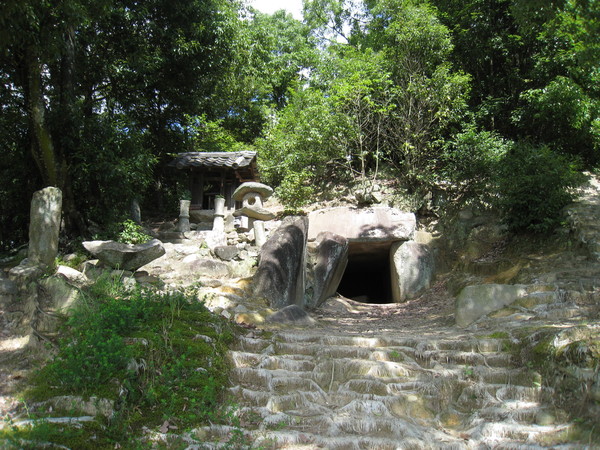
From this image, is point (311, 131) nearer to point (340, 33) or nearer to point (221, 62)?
point (221, 62)

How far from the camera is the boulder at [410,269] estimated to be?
12258 mm

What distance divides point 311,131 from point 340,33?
1308cm

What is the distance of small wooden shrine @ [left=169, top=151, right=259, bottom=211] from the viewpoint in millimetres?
15773

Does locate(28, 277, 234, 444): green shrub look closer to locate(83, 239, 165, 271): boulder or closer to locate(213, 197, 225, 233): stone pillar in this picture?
locate(83, 239, 165, 271): boulder

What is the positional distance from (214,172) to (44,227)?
10.1m

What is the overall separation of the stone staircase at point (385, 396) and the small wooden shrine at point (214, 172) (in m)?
11.2

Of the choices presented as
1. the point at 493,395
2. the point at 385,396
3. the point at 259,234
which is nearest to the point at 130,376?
the point at 385,396

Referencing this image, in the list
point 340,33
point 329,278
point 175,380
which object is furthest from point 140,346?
point 340,33

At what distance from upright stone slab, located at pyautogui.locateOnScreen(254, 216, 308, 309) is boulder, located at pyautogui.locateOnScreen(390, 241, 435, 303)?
333 centimetres

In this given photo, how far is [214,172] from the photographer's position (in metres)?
16.8

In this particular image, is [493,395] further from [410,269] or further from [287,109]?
[287,109]

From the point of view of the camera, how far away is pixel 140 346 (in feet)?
13.9

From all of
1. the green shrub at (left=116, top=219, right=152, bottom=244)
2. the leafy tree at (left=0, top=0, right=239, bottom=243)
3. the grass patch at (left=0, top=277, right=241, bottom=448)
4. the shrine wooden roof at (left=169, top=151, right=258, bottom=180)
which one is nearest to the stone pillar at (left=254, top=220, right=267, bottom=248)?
the green shrub at (left=116, top=219, right=152, bottom=244)

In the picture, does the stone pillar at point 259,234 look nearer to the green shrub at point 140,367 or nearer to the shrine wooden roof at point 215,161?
the shrine wooden roof at point 215,161
